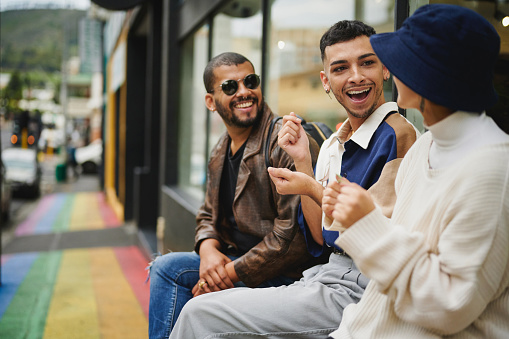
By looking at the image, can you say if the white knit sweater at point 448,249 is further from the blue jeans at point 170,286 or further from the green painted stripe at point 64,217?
the green painted stripe at point 64,217

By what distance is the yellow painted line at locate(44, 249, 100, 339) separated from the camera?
15.7 feet

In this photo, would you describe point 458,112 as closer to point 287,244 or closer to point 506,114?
point 506,114

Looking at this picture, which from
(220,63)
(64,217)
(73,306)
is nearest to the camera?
(220,63)

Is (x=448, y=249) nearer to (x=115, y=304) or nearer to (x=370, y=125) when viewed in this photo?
(x=370, y=125)

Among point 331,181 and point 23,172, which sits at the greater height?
point 331,181

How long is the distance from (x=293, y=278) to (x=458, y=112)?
54.1 inches

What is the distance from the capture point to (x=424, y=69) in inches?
54.1

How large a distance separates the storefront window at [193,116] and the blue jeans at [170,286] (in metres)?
3.63

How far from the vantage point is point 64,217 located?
42.4 feet

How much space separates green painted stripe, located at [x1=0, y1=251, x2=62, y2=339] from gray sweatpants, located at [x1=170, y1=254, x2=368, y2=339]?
11.1ft

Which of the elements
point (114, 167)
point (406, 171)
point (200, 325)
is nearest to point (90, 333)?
point (200, 325)

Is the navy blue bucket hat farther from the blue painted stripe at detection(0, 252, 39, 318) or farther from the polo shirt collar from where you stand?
the blue painted stripe at detection(0, 252, 39, 318)

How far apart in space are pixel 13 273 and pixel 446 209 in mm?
7241

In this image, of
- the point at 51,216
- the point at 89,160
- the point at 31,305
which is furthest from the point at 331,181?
the point at 89,160
